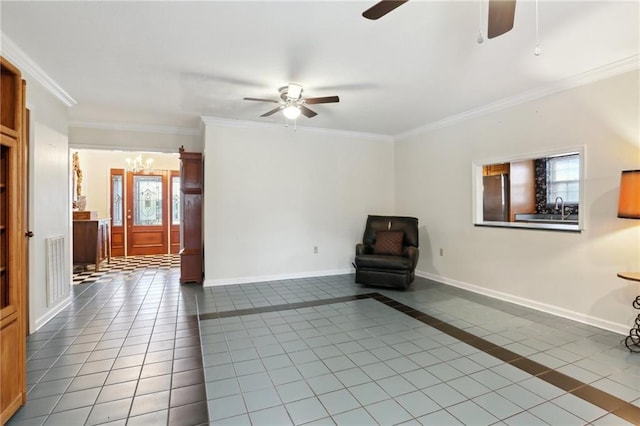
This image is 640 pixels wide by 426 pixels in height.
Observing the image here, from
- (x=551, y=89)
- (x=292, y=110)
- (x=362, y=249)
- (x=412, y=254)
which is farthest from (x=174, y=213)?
(x=551, y=89)

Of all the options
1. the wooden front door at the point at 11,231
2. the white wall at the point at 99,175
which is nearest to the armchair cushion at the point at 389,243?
the wooden front door at the point at 11,231

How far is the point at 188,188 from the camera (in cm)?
521

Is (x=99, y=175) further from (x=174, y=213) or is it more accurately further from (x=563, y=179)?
(x=563, y=179)

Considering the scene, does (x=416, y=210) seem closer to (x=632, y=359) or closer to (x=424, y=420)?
(x=632, y=359)

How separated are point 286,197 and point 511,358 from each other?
3.85 m

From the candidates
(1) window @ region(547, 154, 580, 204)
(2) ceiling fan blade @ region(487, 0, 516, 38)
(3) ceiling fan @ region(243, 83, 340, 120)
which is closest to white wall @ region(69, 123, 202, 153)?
(3) ceiling fan @ region(243, 83, 340, 120)

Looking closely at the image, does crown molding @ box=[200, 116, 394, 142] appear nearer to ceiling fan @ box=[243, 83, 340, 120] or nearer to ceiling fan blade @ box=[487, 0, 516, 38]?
ceiling fan @ box=[243, 83, 340, 120]

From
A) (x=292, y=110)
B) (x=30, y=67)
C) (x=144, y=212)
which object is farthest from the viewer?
(x=144, y=212)

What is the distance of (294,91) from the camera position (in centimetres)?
344

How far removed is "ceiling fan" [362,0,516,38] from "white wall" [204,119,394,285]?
3738mm

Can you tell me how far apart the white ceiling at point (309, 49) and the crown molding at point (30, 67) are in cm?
7

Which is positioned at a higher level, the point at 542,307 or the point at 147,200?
the point at 147,200

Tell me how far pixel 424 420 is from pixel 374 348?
94 centimetres

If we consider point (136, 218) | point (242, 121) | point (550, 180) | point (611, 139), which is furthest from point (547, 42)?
point (136, 218)
